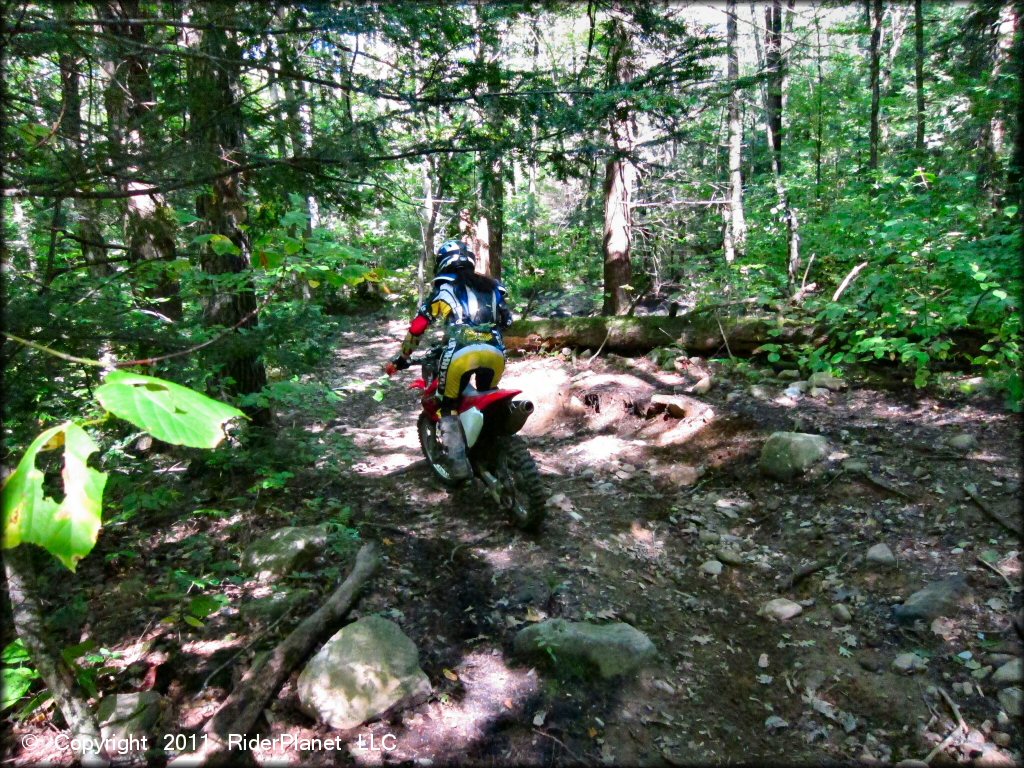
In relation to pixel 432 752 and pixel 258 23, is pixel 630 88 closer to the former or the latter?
pixel 258 23

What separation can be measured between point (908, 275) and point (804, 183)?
28.2ft

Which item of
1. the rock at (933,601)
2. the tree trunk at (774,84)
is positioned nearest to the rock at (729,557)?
the rock at (933,601)

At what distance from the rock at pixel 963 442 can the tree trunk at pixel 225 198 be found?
18.4 feet

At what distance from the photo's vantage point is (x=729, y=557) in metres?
4.41

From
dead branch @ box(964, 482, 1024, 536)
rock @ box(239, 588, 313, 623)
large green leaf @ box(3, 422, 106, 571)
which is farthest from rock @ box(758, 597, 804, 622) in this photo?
large green leaf @ box(3, 422, 106, 571)

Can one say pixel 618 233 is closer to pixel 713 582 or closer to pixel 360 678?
pixel 713 582

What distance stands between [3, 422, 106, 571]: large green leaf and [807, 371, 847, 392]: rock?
23.6ft

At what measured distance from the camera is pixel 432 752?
2.57m

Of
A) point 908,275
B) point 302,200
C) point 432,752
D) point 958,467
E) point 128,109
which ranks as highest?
point 128,109

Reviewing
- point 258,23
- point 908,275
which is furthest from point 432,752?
point 908,275

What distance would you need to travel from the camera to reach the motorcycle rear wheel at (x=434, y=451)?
548 cm

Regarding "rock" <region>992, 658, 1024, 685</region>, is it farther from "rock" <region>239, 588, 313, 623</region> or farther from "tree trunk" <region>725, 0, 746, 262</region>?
"tree trunk" <region>725, 0, 746, 262</region>

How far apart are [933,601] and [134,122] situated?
217 inches

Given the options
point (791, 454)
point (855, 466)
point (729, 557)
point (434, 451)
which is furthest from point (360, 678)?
point (855, 466)
